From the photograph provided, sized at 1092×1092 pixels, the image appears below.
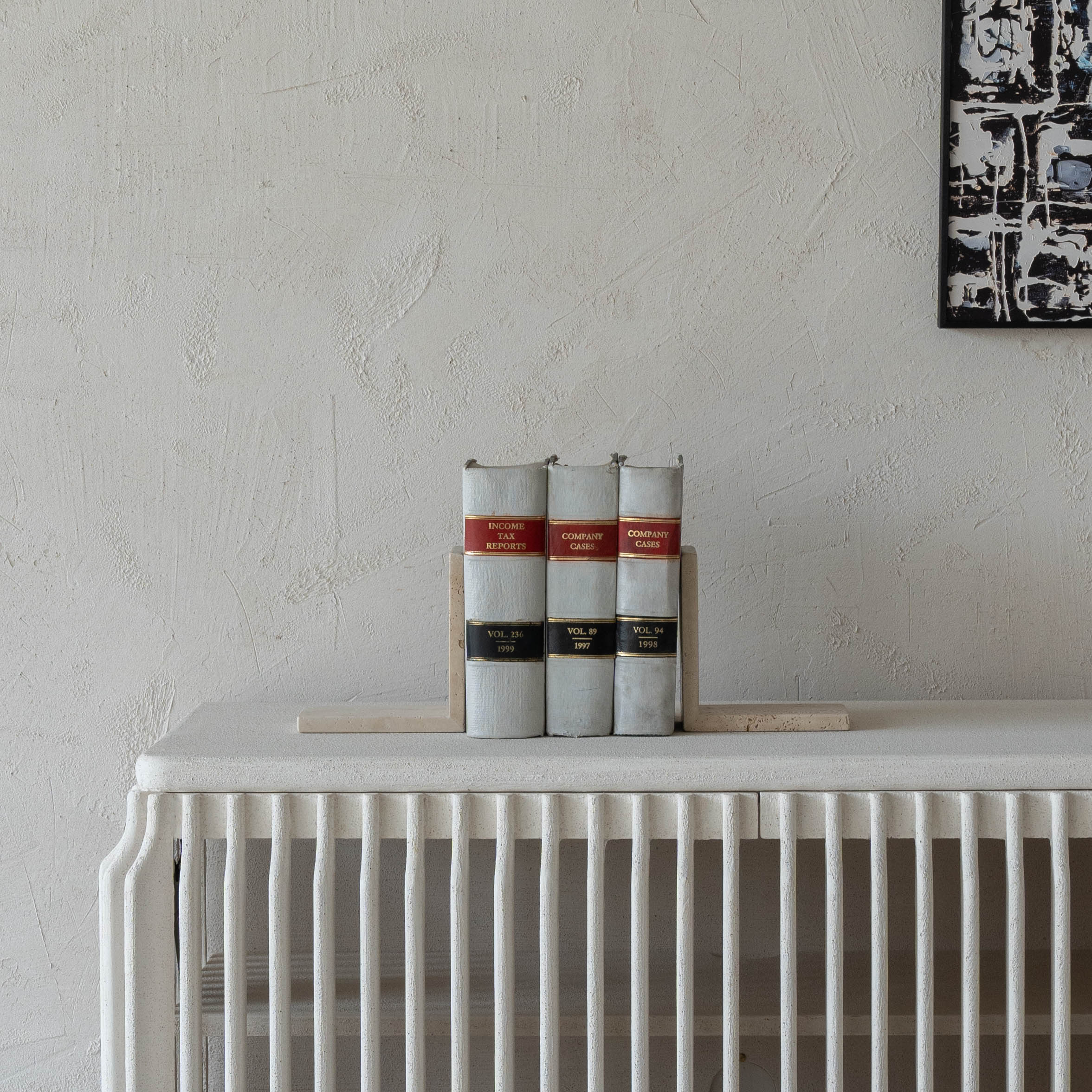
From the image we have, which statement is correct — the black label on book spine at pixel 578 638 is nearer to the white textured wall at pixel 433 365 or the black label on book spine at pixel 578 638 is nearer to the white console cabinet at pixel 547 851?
the white console cabinet at pixel 547 851

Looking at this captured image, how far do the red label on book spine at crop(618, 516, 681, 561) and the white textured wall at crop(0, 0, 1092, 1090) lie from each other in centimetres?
25

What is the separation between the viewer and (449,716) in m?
1.08

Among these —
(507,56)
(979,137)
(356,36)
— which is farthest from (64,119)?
(979,137)

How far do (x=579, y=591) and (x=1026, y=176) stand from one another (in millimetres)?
752

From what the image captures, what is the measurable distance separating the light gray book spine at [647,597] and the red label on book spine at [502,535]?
0.31ft

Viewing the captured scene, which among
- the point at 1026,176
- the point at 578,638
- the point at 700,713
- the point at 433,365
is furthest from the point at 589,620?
the point at 1026,176

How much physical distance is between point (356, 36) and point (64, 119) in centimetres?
36

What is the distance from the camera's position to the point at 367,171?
4.19 ft

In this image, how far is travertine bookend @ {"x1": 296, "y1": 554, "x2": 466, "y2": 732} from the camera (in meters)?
1.08

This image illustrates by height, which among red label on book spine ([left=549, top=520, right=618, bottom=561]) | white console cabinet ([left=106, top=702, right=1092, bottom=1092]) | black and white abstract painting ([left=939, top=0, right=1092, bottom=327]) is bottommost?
white console cabinet ([left=106, top=702, right=1092, bottom=1092])

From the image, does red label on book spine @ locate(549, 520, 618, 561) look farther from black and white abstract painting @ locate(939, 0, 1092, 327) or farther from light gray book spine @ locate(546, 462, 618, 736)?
black and white abstract painting @ locate(939, 0, 1092, 327)

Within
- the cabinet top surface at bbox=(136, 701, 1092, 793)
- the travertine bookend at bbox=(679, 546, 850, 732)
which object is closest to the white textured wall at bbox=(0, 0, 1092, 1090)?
the travertine bookend at bbox=(679, 546, 850, 732)

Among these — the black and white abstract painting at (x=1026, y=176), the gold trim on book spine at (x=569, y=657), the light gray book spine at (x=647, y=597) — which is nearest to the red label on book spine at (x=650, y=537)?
the light gray book spine at (x=647, y=597)

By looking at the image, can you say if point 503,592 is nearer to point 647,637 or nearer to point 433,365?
point 647,637
